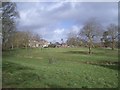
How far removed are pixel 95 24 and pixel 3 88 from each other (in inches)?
2278

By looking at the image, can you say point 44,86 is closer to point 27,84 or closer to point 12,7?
point 27,84

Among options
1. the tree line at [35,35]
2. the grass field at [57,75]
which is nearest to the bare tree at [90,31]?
the tree line at [35,35]

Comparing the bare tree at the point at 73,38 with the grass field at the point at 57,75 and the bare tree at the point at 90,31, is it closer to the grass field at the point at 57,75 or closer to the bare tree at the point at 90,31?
the bare tree at the point at 90,31

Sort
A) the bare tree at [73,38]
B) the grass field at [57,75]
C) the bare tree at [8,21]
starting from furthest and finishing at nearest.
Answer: the bare tree at [73,38]
the bare tree at [8,21]
the grass field at [57,75]

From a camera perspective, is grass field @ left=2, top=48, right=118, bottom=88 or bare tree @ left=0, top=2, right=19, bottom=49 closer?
grass field @ left=2, top=48, right=118, bottom=88

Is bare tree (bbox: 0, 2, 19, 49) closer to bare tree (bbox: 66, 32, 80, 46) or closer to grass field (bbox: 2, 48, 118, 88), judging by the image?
grass field (bbox: 2, 48, 118, 88)

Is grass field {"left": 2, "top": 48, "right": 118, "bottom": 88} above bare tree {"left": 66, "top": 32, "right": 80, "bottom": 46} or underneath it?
underneath

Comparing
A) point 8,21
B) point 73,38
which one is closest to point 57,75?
point 8,21

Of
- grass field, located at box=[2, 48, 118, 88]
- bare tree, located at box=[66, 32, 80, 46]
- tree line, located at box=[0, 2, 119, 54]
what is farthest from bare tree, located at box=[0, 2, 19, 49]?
bare tree, located at box=[66, 32, 80, 46]

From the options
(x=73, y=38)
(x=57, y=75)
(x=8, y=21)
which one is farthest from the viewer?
(x=73, y=38)

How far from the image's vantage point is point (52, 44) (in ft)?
306

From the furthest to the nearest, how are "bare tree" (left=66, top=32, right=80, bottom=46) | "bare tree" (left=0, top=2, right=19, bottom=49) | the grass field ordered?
"bare tree" (left=66, top=32, right=80, bottom=46) → "bare tree" (left=0, top=2, right=19, bottom=49) → the grass field

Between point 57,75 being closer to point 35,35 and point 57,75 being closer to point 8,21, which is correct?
point 8,21

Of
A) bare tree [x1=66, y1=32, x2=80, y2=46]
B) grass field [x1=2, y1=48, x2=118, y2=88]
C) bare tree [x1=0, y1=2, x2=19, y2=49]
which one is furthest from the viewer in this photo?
bare tree [x1=66, y1=32, x2=80, y2=46]
